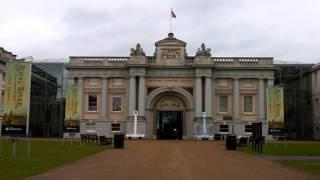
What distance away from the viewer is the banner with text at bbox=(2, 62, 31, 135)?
1161 inches

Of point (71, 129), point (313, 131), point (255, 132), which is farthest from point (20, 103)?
point (313, 131)

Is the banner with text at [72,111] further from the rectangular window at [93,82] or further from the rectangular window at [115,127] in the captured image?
the rectangular window at [93,82]

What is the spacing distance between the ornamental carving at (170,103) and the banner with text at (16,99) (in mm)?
54017

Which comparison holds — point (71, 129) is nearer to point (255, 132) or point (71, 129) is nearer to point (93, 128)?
point (255, 132)

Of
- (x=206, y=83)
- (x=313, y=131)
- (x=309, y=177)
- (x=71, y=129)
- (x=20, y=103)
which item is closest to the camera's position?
(x=309, y=177)

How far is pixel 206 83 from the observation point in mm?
81312

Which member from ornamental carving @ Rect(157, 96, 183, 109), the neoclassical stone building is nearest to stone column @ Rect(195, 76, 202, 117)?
the neoclassical stone building

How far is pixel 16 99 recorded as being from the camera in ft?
98.1

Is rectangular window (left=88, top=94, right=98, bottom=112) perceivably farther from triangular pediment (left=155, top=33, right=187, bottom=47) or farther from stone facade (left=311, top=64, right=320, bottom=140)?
stone facade (left=311, top=64, right=320, bottom=140)

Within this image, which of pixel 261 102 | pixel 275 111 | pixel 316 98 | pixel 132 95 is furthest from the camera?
pixel 316 98

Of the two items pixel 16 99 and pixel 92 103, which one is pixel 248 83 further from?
pixel 16 99

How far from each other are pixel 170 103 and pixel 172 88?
2.80m

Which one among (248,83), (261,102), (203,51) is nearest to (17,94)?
(203,51)

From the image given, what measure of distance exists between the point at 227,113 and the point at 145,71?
1433 centimetres
